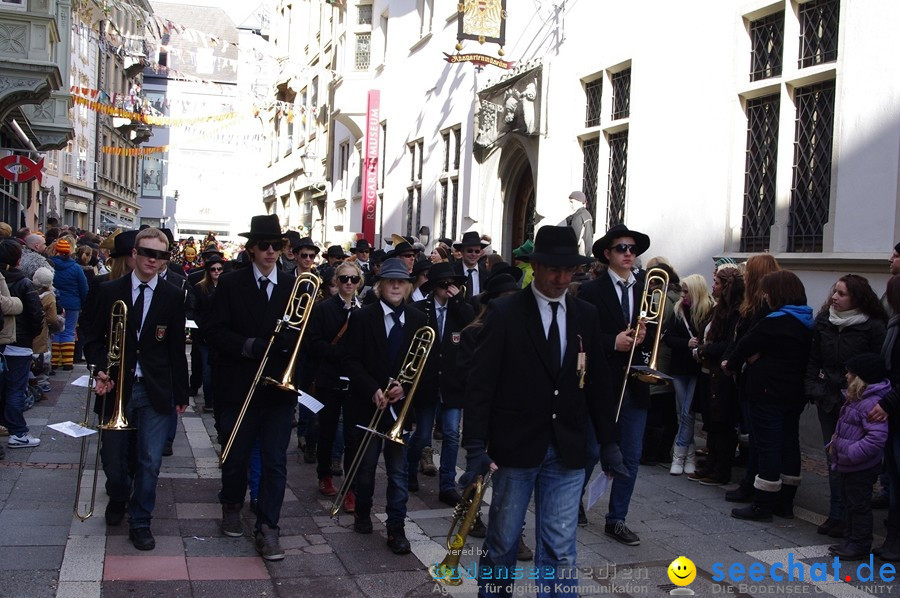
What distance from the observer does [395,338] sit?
6.50 meters

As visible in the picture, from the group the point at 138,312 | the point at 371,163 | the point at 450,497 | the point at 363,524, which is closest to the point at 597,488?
the point at 363,524

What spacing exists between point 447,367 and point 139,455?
2.56 metres

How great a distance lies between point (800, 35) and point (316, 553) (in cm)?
720

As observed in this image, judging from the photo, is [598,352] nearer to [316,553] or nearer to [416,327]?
[416,327]

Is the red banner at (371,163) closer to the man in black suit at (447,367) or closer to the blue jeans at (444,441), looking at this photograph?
the man in black suit at (447,367)

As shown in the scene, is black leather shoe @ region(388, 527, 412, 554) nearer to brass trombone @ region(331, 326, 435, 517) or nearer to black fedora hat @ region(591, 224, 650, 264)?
brass trombone @ region(331, 326, 435, 517)

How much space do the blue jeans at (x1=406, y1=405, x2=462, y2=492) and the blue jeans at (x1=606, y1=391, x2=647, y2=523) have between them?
1467 millimetres

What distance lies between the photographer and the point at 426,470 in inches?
333

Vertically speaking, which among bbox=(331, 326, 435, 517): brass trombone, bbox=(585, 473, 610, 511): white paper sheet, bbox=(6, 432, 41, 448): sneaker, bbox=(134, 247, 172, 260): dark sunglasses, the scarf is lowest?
bbox=(6, 432, 41, 448): sneaker

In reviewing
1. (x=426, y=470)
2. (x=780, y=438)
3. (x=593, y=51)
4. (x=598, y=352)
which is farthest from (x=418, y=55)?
(x=598, y=352)

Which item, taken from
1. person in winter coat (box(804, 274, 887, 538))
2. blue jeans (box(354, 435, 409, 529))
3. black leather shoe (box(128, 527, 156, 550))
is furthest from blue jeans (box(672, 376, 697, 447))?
black leather shoe (box(128, 527, 156, 550))

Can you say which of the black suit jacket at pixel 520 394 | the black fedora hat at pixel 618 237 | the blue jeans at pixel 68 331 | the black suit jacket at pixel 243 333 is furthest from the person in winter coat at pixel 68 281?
the black suit jacket at pixel 520 394

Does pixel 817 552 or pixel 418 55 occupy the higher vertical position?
pixel 418 55

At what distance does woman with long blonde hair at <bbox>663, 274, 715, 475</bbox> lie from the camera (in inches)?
333
